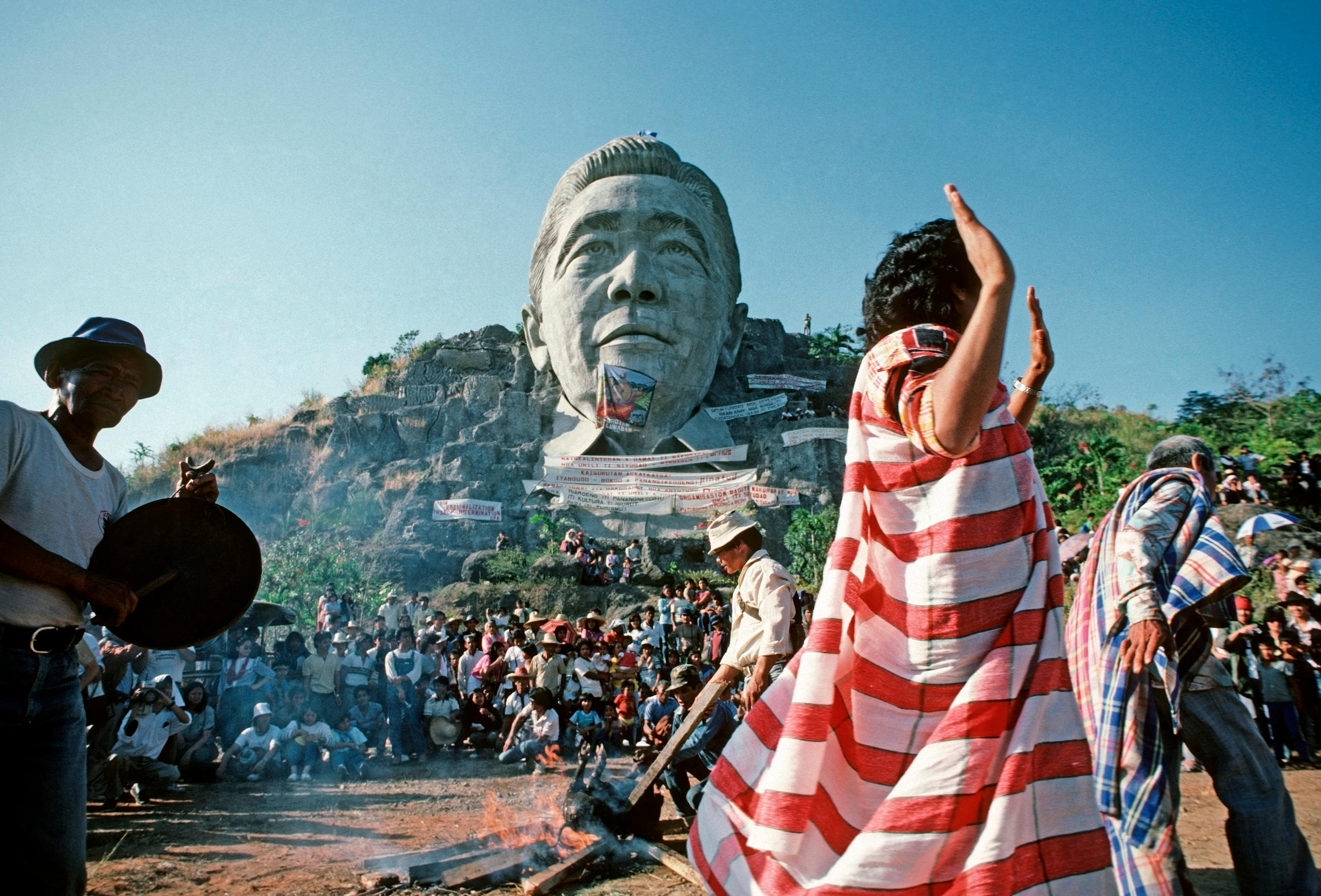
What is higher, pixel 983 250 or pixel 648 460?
pixel 648 460

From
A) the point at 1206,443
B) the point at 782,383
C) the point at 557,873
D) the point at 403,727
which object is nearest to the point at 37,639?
the point at 557,873

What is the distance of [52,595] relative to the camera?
207 cm

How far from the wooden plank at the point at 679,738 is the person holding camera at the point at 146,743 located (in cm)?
439

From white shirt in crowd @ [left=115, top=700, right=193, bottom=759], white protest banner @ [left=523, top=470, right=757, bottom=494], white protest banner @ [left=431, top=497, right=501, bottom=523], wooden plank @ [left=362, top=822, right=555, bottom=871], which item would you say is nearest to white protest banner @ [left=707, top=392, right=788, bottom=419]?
white protest banner @ [left=523, top=470, right=757, bottom=494]

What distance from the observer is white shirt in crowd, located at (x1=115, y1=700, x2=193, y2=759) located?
259 inches

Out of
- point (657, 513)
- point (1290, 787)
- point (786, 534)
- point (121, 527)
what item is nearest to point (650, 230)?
point (657, 513)

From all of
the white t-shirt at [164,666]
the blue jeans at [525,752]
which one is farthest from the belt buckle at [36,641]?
the blue jeans at [525,752]

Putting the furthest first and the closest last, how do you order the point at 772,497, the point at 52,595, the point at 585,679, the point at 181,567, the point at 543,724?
the point at 772,497 < the point at 585,679 < the point at 543,724 < the point at 181,567 < the point at 52,595

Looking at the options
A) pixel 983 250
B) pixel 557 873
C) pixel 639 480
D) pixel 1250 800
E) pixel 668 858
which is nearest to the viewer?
pixel 983 250

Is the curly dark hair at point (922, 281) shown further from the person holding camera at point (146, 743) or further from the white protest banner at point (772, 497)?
the white protest banner at point (772, 497)

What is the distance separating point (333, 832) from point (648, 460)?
730 inches

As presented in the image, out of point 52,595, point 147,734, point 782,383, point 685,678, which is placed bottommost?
point 147,734

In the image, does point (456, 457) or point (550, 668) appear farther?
point (456, 457)

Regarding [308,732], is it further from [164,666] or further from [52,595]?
[52,595]
